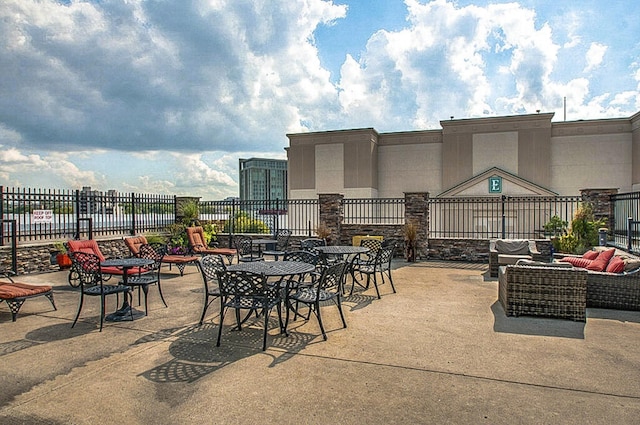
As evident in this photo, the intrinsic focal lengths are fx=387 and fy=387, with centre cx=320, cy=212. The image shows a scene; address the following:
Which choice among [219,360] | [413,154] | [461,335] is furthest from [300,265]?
[413,154]

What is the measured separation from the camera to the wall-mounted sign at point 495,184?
62.3ft

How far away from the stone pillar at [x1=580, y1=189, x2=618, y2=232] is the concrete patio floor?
212 inches

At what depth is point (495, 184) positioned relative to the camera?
62.4 ft

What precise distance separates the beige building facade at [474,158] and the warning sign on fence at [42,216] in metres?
17.1

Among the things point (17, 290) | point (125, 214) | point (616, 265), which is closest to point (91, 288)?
point (17, 290)

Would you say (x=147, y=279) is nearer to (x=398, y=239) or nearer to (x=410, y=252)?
(x=410, y=252)

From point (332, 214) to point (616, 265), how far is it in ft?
26.2

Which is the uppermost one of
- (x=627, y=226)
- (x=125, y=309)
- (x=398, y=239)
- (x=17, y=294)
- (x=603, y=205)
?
(x=603, y=205)

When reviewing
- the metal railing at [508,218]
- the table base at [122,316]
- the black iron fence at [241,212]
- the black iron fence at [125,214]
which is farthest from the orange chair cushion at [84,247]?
the metal railing at [508,218]

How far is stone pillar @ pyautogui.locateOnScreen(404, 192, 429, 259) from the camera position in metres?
11.4

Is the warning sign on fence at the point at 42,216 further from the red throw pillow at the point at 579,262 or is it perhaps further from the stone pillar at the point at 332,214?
the red throw pillow at the point at 579,262

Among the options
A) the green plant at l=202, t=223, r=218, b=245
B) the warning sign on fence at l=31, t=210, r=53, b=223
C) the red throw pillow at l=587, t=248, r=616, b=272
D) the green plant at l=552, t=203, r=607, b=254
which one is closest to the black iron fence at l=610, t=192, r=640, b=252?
the green plant at l=552, t=203, r=607, b=254

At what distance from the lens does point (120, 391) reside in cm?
Result: 312

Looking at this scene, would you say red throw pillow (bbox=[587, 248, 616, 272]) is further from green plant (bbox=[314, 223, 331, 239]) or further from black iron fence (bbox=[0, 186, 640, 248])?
green plant (bbox=[314, 223, 331, 239])
